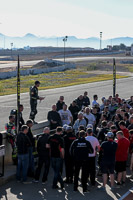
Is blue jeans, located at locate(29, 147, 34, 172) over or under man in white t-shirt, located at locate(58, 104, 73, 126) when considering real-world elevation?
under

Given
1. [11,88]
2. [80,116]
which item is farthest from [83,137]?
[11,88]

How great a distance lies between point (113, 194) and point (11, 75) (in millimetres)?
49045

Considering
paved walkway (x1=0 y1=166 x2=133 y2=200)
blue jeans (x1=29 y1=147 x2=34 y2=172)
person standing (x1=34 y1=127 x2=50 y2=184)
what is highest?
person standing (x1=34 y1=127 x2=50 y2=184)

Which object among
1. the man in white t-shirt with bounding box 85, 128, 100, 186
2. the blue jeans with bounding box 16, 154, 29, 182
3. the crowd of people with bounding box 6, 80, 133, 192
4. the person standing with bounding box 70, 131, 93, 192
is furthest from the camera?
the blue jeans with bounding box 16, 154, 29, 182

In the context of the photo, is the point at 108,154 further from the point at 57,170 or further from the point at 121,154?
the point at 57,170

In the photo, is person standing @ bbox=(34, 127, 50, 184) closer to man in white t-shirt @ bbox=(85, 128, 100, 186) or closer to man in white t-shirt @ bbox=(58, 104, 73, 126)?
man in white t-shirt @ bbox=(85, 128, 100, 186)

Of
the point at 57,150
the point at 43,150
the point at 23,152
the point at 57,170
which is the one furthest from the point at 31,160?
the point at 57,150

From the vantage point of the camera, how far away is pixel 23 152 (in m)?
11.5

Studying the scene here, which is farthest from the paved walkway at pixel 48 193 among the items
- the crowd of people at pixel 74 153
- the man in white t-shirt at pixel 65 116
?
the man in white t-shirt at pixel 65 116

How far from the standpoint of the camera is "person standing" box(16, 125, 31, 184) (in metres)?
11.3

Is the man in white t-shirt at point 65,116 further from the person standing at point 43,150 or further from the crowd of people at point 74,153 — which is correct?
the person standing at point 43,150

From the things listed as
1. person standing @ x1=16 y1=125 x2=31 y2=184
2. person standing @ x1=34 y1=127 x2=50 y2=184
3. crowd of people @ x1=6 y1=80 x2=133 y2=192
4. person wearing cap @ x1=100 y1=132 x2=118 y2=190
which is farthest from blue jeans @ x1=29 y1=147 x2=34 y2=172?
person wearing cap @ x1=100 y1=132 x2=118 y2=190

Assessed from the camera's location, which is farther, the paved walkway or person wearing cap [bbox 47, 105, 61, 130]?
person wearing cap [bbox 47, 105, 61, 130]

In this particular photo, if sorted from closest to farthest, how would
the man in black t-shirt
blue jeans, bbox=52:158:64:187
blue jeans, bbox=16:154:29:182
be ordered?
the man in black t-shirt
blue jeans, bbox=52:158:64:187
blue jeans, bbox=16:154:29:182
